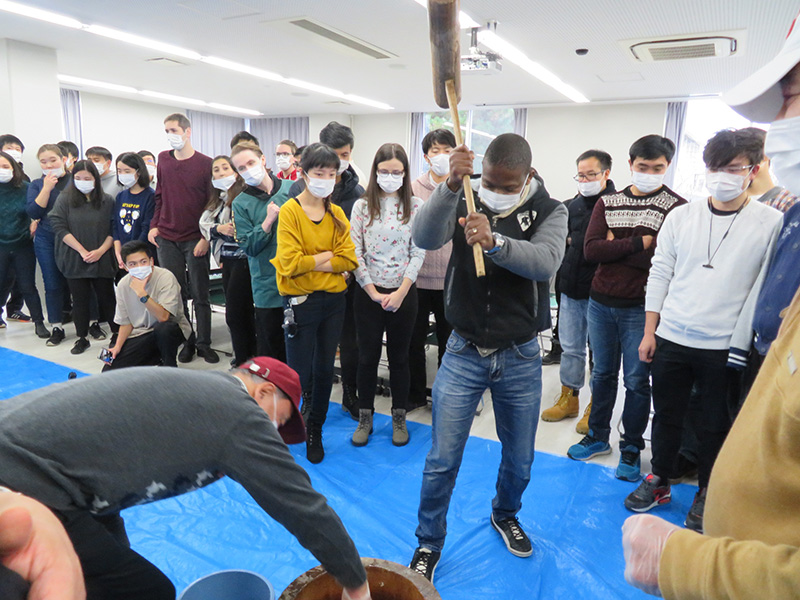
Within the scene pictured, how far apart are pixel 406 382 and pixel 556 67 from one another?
5.24 m

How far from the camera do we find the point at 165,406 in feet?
3.11

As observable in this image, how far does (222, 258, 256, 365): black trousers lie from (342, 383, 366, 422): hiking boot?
0.81 metres

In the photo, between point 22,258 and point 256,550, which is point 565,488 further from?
point 22,258

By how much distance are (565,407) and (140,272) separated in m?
2.68

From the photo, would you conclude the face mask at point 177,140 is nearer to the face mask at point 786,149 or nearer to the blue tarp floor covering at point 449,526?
the blue tarp floor covering at point 449,526

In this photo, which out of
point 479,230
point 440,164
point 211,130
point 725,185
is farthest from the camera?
point 211,130

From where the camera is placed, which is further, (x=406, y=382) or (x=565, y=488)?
(x=406, y=382)

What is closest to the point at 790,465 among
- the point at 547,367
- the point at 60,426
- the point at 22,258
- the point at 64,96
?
the point at 60,426

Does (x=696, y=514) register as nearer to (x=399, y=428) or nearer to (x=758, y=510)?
(x=399, y=428)

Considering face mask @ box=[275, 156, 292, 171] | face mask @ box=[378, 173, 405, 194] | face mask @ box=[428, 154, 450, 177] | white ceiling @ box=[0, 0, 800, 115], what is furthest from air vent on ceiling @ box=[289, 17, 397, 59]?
face mask @ box=[378, 173, 405, 194]

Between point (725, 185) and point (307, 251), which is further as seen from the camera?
point (307, 251)

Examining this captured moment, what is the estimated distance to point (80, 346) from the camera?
3871 millimetres

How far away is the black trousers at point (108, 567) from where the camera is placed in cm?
100

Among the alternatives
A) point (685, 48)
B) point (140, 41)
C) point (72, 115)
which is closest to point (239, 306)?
point (140, 41)
